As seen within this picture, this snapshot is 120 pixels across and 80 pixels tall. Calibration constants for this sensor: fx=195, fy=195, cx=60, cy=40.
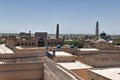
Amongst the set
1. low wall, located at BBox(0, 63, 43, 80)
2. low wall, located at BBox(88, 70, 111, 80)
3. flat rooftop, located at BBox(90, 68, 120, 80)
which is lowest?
low wall, located at BBox(0, 63, 43, 80)

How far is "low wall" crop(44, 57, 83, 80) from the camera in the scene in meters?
9.92

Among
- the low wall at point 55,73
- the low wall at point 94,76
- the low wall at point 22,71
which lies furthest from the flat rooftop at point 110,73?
the low wall at point 22,71

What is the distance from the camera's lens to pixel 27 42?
33.8 metres

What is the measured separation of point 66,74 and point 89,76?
2.12 m

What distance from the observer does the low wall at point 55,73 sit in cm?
992

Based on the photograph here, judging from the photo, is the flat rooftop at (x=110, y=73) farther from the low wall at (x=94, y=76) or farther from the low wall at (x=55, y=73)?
the low wall at (x=55, y=73)

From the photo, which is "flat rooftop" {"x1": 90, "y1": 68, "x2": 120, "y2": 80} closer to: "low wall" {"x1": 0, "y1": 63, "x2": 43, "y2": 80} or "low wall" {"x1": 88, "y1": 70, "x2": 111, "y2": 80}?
"low wall" {"x1": 88, "y1": 70, "x2": 111, "y2": 80}

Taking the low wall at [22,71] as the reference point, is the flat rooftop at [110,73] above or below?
above

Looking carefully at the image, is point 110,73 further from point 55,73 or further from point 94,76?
point 55,73

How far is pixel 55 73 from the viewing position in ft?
40.9

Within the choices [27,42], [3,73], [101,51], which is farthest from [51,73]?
[27,42]

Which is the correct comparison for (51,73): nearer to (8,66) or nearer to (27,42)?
(8,66)

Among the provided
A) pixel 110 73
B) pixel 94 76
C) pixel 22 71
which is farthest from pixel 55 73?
pixel 22 71

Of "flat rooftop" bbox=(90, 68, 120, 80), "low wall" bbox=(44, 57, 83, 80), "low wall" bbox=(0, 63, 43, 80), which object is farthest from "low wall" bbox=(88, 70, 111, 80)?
"low wall" bbox=(0, 63, 43, 80)
